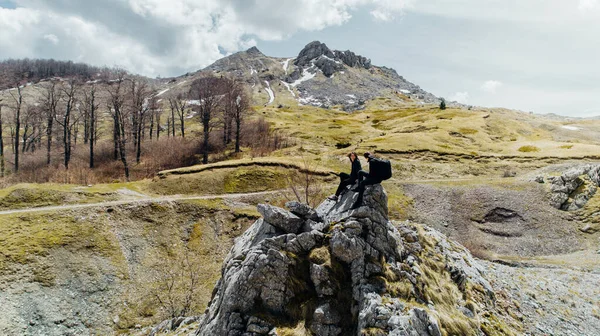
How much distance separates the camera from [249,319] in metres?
14.1

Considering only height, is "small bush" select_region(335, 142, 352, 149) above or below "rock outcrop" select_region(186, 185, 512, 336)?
above

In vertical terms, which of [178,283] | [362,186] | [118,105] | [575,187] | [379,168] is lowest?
[178,283]

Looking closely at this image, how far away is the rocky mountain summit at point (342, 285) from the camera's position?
1359 cm

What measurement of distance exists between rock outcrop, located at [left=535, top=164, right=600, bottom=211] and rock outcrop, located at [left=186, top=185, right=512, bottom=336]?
3821 centimetres

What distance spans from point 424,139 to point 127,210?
7132 cm

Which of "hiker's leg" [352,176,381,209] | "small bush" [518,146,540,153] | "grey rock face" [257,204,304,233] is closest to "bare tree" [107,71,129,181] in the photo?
"grey rock face" [257,204,304,233]


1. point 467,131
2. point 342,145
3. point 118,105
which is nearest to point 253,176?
point 118,105

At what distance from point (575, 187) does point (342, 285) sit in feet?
165

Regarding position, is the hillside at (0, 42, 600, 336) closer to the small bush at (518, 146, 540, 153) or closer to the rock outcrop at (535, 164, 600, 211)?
the rock outcrop at (535, 164, 600, 211)

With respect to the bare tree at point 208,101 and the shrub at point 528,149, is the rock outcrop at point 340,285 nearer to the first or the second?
the bare tree at point 208,101

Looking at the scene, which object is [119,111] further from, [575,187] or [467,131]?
[467,131]

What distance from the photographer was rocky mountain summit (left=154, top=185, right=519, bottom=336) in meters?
13.6

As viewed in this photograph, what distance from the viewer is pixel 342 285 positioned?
591 inches

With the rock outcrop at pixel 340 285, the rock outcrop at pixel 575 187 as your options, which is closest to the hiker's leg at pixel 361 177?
the rock outcrop at pixel 340 285
